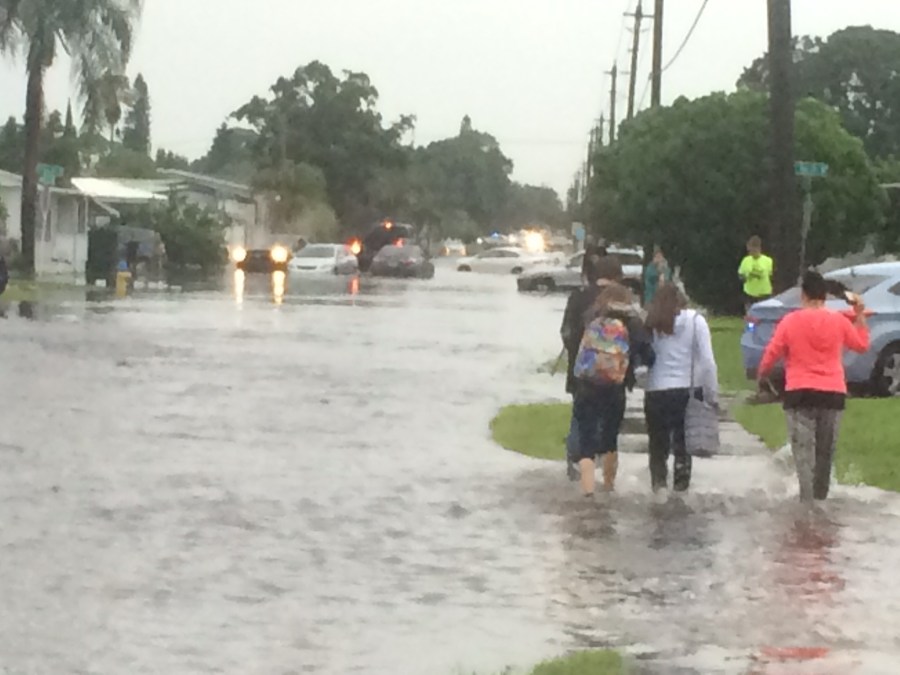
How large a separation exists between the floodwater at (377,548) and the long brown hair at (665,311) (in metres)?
1.23

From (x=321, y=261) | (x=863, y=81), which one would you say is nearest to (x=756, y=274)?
(x=321, y=261)

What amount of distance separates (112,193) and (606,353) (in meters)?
57.0

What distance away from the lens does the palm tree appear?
52.0 m

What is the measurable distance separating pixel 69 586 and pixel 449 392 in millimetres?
12278

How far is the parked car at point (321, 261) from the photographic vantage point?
7238cm

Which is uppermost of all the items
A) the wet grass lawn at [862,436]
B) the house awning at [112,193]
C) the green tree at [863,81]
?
the green tree at [863,81]

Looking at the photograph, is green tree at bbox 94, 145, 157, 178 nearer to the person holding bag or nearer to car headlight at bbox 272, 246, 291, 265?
car headlight at bbox 272, 246, 291, 265

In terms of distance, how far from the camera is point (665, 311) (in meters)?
14.0

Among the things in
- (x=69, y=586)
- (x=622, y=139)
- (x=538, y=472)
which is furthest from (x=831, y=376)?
(x=622, y=139)

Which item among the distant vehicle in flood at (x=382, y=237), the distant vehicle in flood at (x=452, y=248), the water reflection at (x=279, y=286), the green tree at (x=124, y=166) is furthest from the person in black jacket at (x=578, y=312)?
the distant vehicle in flood at (x=452, y=248)

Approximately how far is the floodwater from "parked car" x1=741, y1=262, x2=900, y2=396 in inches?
65.6

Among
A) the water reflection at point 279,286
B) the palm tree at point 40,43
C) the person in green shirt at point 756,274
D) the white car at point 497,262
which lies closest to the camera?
the person in green shirt at point 756,274

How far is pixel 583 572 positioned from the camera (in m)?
11.0

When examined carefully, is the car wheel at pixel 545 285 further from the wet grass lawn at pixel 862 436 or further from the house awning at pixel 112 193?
the wet grass lawn at pixel 862 436
